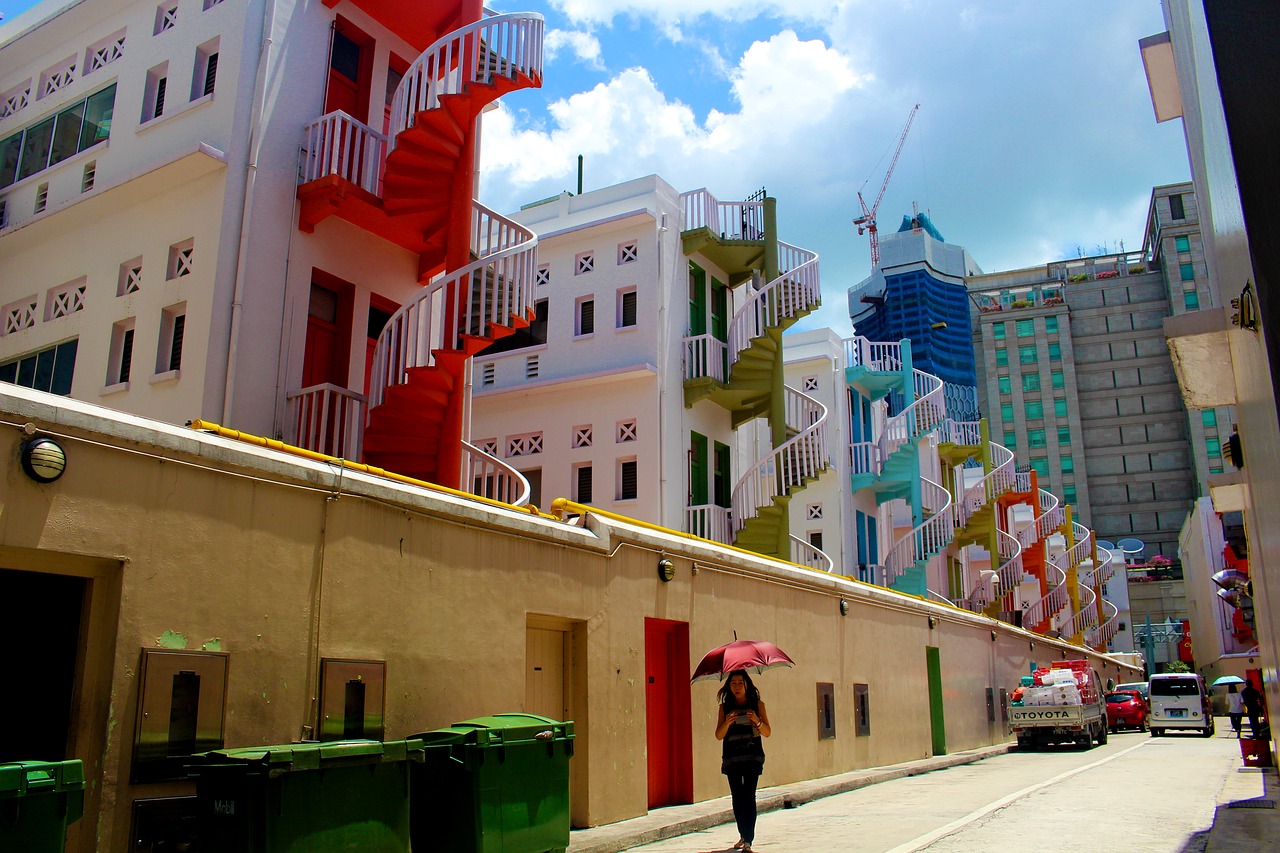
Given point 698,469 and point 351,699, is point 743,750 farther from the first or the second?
point 698,469

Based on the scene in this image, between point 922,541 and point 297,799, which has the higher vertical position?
point 922,541

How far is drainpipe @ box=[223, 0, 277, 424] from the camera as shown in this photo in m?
13.0

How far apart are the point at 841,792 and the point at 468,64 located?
11.6 meters

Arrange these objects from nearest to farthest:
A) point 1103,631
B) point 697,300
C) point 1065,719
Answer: point 697,300 < point 1065,719 < point 1103,631

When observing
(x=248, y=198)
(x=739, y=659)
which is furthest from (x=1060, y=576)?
(x=248, y=198)

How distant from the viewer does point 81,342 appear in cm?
1495

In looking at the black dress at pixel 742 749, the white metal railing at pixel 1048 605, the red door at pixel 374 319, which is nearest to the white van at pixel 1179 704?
the white metal railing at pixel 1048 605

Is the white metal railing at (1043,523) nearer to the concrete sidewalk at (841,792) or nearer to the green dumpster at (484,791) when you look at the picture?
the concrete sidewalk at (841,792)

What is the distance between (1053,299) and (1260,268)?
117 metres

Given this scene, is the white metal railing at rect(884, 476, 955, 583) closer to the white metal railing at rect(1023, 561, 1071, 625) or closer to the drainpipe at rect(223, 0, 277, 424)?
the white metal railing at rect(1023, 561, 1071, 625)

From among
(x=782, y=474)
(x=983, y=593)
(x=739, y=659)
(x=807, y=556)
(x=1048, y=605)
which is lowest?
(x=739, y=659)

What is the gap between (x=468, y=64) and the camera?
14.1 m

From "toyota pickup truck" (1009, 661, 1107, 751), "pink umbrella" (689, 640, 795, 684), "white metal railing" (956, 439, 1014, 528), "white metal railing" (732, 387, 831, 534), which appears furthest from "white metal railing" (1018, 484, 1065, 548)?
"pink umbrella" (689, 640, 795, 684)

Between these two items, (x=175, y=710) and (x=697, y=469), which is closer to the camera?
(x=175, y=710)
